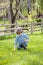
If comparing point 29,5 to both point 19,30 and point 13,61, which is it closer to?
point 19,30

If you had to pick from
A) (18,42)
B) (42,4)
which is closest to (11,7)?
(18,42)

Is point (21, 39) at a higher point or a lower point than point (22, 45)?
higher

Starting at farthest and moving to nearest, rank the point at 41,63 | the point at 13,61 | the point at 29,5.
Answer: the point at 29,5 < the point at 13,61 < the point at 41,63

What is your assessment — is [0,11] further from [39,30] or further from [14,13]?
[39,30]

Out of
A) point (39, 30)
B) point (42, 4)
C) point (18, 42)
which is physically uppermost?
point (42, 4)

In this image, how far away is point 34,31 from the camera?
51.0 feet

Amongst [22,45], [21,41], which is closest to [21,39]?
[21,41]

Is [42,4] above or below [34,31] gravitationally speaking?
above

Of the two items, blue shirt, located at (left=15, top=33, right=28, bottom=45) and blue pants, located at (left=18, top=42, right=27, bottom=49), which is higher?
blue shirt, located at (left=15, top=33, right=28, bottom=45)

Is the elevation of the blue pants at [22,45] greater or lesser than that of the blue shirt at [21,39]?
lesser

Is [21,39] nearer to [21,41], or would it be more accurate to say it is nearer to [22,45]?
[21,41]

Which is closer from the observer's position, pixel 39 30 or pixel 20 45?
pixel 20 45

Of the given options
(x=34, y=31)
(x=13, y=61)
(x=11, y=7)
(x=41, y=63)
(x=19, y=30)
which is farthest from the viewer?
(x=11, y=7)

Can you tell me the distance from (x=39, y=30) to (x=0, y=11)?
216 inches
